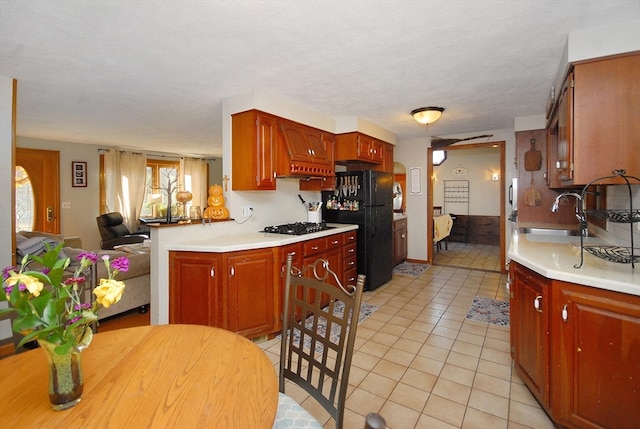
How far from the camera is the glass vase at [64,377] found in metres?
0.79

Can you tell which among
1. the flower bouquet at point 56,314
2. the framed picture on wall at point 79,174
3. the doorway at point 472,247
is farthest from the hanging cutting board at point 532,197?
the framed picture on wall at point 79,174

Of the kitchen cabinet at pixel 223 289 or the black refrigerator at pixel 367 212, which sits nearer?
the kitchen cabinet at pixel 223 289

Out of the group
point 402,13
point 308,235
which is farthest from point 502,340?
point 402,13

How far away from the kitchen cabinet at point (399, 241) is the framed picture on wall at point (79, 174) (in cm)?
579

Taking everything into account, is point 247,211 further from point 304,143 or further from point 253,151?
point 304,143

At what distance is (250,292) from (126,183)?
5.24m

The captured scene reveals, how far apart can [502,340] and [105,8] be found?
3.68 m

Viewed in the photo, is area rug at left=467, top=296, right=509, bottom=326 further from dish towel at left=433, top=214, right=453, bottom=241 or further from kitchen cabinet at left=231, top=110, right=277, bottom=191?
kitchen cabinet at left=231, top=110, right=277, bottom=191

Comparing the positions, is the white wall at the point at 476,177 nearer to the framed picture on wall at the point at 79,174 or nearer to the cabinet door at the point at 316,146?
the cabinet door at the point at 316,146

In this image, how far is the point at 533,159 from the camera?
4047 mm

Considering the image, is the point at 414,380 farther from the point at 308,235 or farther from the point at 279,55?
the point at 279,55

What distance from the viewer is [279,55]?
2.24 metres

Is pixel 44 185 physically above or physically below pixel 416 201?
above

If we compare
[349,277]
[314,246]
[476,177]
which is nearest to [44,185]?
[314,246]
